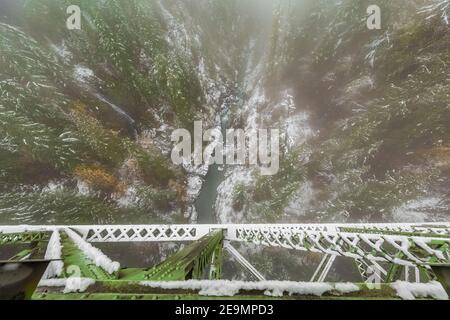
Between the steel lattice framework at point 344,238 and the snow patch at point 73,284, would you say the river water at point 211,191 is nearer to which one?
the steel lattice framework at point 344,238

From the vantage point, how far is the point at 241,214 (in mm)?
16859

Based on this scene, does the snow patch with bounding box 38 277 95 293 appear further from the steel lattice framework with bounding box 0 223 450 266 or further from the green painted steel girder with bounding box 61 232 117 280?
the steel lattice framework with bounding box 0 223 450 266

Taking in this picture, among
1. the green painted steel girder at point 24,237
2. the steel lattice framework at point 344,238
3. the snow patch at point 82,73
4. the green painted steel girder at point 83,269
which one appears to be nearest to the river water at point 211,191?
the steel lattice framework at point 344,238

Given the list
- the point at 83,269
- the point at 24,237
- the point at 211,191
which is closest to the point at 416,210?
the point at 211,191

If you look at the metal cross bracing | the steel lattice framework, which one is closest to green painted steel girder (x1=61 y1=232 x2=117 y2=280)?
the metal cross bracing

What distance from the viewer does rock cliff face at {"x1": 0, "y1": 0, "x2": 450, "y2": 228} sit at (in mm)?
11203

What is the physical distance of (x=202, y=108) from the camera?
17.2 metres

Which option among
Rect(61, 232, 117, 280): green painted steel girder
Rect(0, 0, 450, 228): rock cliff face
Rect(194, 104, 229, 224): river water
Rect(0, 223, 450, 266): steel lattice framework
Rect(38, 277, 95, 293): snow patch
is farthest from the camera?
Rect(194, 104, 229, 224): river water

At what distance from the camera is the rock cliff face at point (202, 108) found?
1120 cm

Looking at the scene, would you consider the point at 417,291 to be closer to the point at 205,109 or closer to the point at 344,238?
the point at 344,238

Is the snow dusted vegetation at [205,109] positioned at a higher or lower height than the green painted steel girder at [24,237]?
higher

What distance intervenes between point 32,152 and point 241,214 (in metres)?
14.9
